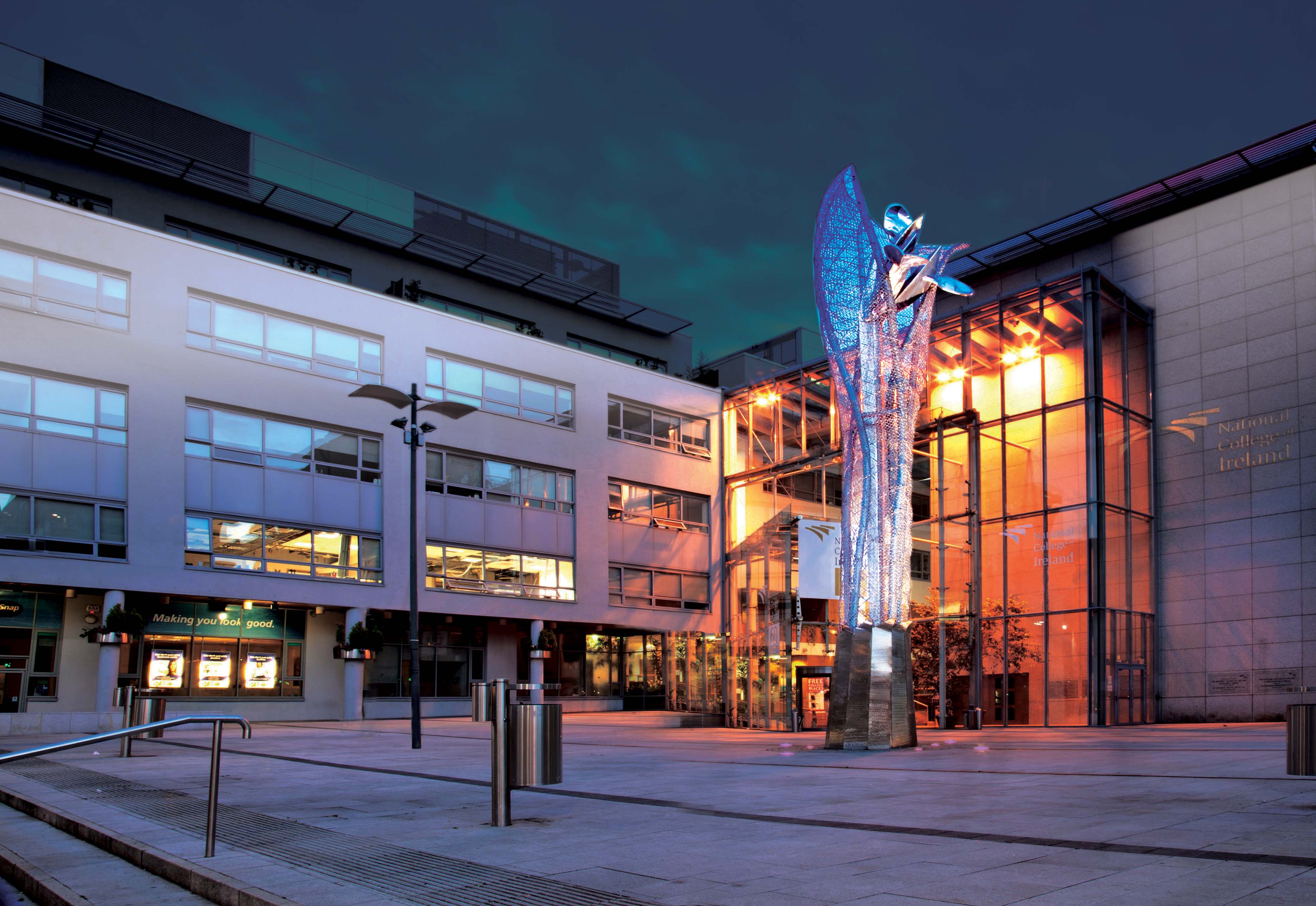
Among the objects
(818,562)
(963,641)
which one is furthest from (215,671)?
(963,641)

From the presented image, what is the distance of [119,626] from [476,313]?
22.0m

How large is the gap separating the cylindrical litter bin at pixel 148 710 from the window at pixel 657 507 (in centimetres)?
2583

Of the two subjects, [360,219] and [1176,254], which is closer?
[1176,254]

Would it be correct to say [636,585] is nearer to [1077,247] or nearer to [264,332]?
[264,332]

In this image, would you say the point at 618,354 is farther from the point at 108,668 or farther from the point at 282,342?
the point at 108,668

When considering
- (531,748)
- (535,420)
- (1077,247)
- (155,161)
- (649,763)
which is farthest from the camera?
(535,420)

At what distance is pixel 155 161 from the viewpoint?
126 ft

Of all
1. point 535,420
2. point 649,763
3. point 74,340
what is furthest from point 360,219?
point 649,763

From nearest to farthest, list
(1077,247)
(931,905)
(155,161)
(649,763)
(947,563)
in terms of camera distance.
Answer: (931,905) < (649,763) < (947,563) < (1077,247) < (155,161)

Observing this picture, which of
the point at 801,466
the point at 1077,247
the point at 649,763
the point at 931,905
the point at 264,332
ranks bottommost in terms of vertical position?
the point at 649,763

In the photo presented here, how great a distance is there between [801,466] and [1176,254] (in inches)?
608

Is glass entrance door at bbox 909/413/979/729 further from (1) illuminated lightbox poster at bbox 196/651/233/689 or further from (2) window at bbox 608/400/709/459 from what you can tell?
(1) illuminated lightbox poster at bbox 196/651/233/689

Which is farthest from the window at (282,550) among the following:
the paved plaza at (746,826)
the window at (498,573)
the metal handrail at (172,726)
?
the metal handrail at (172,726)

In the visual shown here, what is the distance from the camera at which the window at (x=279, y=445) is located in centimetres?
3344
